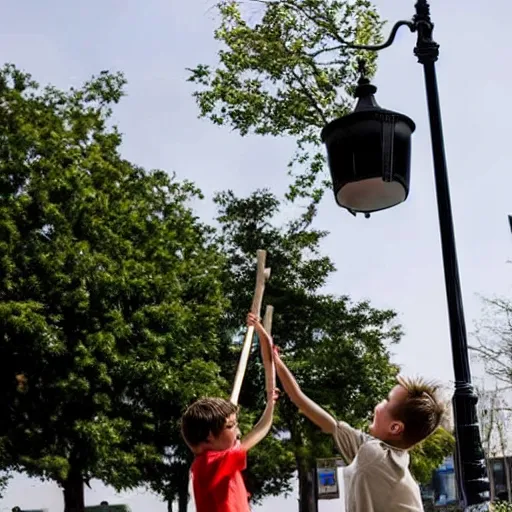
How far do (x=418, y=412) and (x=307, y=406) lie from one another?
48 cm

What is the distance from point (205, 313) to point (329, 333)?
595cm

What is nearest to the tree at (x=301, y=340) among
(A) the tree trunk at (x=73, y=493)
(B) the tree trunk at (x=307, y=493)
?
(B) the tree trunk at (x=307, y=493)

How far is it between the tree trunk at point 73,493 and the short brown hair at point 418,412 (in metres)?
21.8

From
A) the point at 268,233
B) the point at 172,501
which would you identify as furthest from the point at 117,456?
the point at 268,233

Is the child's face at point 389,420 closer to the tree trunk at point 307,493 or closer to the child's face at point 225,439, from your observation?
the child's face at point 225,439

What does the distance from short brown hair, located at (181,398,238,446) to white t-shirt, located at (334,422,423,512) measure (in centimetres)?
72

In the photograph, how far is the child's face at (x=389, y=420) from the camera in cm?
294

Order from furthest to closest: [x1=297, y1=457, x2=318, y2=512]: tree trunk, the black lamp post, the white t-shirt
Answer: [x1=297, y1=457, x2=318, y2=512]: tree trunk
the black lamp post
the white t-shirt

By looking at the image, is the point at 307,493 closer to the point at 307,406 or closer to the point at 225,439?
the point at 225,439

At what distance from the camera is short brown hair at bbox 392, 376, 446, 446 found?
291cm

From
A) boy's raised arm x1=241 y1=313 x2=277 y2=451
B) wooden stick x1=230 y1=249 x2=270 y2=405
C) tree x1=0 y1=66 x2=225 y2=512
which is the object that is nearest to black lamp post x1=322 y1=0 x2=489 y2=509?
wooden stick x1=230 y1=249 x2=270 y2=405

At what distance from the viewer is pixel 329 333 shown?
30.2 metres

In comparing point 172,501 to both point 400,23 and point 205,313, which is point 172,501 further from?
point 400,23

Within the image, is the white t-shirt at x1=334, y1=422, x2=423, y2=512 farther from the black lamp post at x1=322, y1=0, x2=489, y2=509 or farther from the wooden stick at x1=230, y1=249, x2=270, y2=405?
the black lamp post at x1=322, y1=0, x2=489, y2=509
